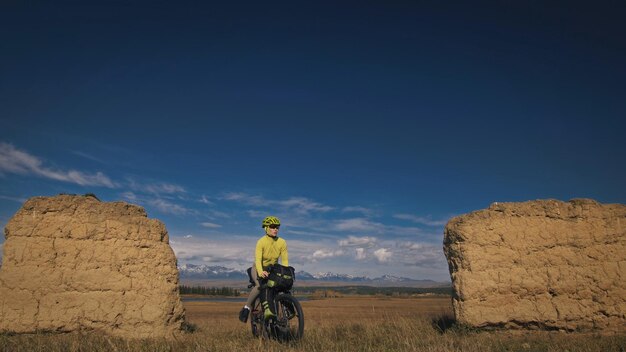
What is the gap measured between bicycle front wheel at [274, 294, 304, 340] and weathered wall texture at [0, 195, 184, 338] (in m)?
3.32

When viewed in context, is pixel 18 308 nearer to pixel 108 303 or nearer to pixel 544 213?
pixel 108 303

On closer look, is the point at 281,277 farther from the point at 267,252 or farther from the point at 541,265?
the point at 541,265

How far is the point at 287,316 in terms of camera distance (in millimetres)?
7375

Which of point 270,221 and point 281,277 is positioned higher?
point 270,221

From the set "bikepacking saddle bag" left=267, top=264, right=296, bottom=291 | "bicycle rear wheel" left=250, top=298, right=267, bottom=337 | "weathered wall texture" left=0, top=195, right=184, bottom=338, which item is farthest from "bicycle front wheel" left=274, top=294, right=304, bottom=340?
"weathered wall texture" left=0, top=195, right=184, bottom=338

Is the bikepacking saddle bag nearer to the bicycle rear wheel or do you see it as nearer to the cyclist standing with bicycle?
the cyclist standing with bicycle

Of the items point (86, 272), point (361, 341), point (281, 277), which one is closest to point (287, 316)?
point (281, 277)

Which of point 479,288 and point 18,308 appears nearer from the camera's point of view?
point 18,308

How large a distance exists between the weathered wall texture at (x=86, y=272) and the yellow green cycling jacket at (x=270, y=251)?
305cm

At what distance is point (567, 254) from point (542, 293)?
1113 millimetres

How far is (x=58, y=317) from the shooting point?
8.43 meters

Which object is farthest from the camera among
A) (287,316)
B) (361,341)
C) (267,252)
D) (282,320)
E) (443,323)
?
(443,323)

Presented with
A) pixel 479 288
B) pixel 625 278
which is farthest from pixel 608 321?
pixel 479 288

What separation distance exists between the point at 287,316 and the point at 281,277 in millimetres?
769
